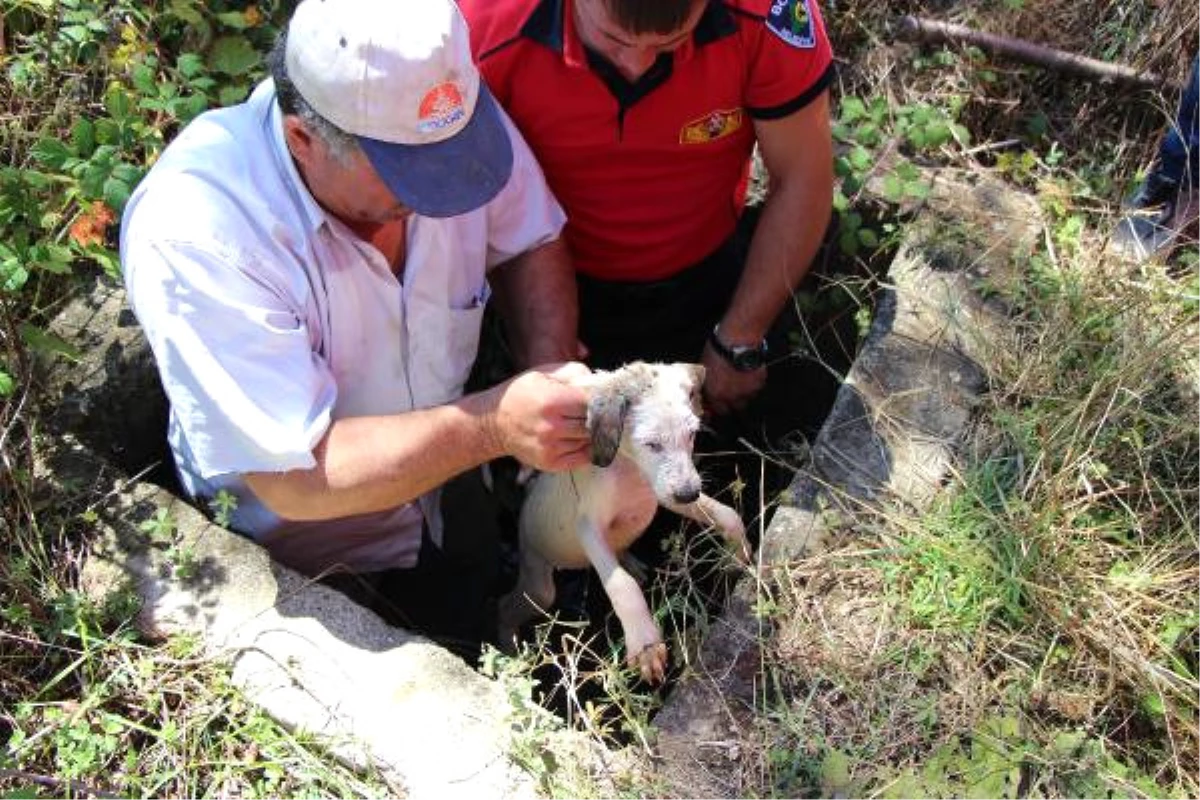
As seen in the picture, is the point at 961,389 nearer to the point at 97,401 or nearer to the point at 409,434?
the point at 409,434

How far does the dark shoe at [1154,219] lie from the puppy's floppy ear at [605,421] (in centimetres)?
191

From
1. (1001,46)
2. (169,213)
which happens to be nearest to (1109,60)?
(1001,46)

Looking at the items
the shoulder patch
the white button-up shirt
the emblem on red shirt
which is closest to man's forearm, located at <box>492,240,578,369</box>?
the white button-up shirt

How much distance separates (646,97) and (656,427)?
992 millimetres

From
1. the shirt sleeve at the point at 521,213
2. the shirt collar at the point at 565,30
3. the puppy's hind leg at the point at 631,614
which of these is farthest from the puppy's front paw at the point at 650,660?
the shirt collar at the point at 565,30

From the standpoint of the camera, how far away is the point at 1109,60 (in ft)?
14.1

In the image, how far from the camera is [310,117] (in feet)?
7.20

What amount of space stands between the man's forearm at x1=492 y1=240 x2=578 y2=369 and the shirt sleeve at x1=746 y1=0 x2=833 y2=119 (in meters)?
0.69

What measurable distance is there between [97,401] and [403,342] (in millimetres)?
835

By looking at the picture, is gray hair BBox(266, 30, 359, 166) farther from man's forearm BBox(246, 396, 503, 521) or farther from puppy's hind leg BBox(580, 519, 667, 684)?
puppy's hind leg BBox(580, 519, 667, 684)

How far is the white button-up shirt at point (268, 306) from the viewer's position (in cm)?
220

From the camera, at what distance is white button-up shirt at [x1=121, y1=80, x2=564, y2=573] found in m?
2.20

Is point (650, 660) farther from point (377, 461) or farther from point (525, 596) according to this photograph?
point (377, 461)

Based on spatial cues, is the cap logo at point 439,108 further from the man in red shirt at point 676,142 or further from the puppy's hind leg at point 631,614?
the puppy's hind leg at point 631,614
